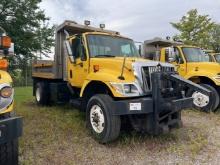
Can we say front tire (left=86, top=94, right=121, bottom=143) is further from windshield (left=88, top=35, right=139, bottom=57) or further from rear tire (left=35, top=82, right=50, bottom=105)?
rear tire (left=35, top=82, right=50, bottom=105)

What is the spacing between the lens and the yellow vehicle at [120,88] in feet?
18.8

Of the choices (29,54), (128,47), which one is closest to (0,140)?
(128,47)

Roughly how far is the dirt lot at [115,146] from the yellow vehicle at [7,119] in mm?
986

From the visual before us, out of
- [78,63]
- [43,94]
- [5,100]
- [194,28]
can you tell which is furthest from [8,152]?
[194,28]

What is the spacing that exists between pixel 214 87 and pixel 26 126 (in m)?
5.80

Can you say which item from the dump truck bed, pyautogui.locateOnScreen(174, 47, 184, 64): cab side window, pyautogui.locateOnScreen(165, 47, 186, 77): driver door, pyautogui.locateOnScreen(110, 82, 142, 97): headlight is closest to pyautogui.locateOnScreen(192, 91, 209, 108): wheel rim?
pyautogui.locateOnScreen(165, 47, 186, 77): driver door

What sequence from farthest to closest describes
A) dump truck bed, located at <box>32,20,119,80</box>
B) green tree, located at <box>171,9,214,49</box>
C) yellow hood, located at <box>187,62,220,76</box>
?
green tree, located at <box>171,9,214,49</box>
yellow hood, located at <box>187,62,220,76</box>
dump truck bed, located at <box>32,20,119,80</box>

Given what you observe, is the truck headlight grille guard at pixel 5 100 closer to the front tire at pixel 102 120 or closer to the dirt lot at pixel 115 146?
the dirt lot at pixel 115 146

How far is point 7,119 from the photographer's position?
11.7 ft

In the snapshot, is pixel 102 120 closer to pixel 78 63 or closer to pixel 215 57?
pixel 78 63

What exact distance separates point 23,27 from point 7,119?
28614 mm

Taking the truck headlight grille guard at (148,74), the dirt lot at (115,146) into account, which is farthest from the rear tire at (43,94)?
the truck headlight grille guard at (148,74)

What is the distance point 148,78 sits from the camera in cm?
602

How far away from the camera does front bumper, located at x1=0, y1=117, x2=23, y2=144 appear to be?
348cm
